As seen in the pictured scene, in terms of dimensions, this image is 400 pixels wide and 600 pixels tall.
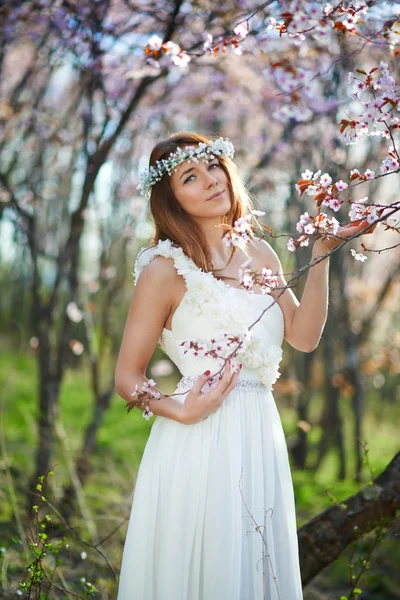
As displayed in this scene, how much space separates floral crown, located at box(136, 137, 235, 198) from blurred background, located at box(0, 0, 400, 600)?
303mm

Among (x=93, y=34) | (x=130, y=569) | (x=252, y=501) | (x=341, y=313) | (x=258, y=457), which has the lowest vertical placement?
(x=130, y=569)

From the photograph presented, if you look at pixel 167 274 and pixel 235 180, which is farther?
pixel 235 180

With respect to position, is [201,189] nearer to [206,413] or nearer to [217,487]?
[206,413]

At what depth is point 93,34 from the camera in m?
3.54

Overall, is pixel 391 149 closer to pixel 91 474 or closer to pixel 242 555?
pixel 242 555

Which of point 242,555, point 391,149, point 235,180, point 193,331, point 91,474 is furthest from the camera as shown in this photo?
point 91,474

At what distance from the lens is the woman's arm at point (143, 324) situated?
2043 mm

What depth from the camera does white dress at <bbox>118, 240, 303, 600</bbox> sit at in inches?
75.6

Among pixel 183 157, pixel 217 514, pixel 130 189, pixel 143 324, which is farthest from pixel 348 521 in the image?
pixel 130 189

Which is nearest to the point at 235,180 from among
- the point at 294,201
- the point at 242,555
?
the point at 242,555

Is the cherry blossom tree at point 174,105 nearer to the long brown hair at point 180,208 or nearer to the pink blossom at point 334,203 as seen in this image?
the pink blossom at point 334,203

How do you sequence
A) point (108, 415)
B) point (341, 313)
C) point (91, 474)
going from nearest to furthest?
point (91, 474) → point (341, 313) → point (108, 415)

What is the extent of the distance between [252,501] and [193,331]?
1.86 feet

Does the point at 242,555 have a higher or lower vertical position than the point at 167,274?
lower
